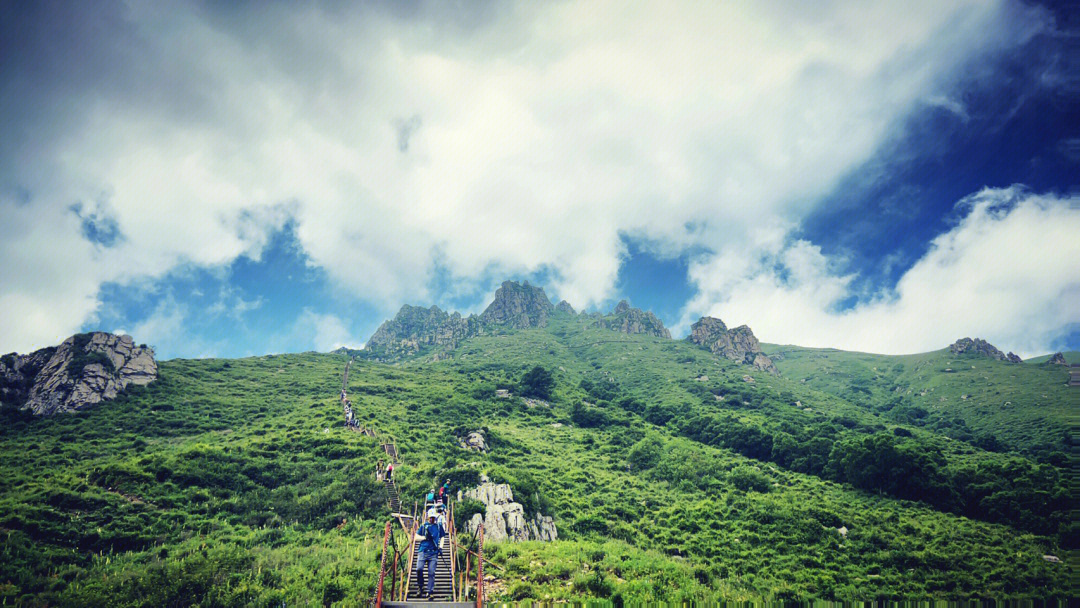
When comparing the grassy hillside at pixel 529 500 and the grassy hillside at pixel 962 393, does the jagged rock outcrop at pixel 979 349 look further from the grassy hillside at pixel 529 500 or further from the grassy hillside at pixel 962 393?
the grassy hillside at pixel 529 500

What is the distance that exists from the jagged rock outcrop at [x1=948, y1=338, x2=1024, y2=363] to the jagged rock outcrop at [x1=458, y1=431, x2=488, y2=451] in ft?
558

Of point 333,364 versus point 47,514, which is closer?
point 47,514

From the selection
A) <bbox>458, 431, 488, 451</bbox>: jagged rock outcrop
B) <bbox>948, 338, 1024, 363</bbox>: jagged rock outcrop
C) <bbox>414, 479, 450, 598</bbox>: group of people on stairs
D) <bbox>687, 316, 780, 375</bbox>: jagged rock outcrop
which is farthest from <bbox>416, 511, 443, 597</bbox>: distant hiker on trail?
<bbox>948, 338, 1024, 363</bbox>: jagged rock outcrop

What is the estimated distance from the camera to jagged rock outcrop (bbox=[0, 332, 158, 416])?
50281 millimetres

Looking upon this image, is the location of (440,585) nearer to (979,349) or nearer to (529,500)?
(529,500)

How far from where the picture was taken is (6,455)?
118 feet

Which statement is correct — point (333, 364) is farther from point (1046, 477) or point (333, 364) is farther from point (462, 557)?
point (1046, 477)

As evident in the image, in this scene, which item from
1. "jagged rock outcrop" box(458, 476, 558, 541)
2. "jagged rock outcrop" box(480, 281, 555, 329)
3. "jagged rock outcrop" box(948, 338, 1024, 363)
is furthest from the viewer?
"jagged rock outcrop" box(480, 281, 555, 329)

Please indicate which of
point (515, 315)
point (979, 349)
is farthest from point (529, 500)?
point (979, 349)

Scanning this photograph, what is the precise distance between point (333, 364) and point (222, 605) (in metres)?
91.6

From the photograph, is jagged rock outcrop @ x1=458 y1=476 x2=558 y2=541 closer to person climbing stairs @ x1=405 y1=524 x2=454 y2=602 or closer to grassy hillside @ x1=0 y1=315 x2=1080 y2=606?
grassy hillside @ x1=0 y1=315 x2=1080 y2=606

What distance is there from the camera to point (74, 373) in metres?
53.5

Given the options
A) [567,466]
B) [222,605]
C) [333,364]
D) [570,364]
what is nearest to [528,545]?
[222,605]

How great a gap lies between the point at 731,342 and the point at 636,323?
148 feet
